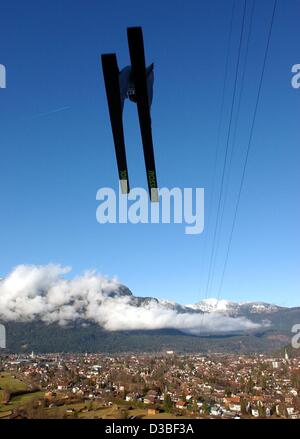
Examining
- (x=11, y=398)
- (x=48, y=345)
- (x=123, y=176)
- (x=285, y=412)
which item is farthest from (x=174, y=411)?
(x=48, y=345)

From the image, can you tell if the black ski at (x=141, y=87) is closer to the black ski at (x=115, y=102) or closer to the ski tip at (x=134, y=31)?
the ski tip at (x=134, y=31)

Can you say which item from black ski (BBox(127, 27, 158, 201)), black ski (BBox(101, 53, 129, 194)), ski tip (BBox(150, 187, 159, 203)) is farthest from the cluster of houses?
black ski (BBox(127, 27, 158, 201))

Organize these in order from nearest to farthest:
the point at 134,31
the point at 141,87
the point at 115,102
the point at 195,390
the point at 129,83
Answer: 1. the point at 134,31
2. the point at 141,87
3. the point at 129,83
4. the point at 115,102
5. the point at 195,390

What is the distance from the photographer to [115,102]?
31.4 feet

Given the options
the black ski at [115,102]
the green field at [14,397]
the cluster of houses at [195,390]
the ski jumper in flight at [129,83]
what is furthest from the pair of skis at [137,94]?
the green field at [14,397]

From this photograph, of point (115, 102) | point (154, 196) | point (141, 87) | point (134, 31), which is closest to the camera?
point (134, 31)

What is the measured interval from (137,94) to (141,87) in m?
0.22

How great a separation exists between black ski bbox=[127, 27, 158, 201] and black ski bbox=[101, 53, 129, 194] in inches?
22.2

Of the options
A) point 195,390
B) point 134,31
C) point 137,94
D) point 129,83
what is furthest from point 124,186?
point 195,390

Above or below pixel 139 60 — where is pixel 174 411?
below

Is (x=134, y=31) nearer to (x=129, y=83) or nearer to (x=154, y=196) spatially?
(x=129, y=83)
